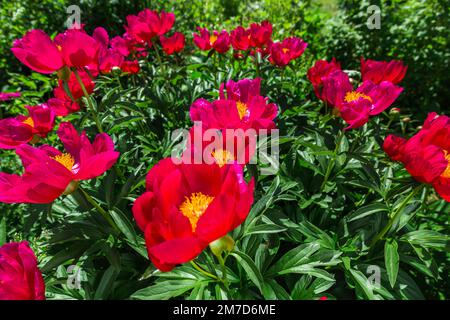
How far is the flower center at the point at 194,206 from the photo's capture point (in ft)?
2.27

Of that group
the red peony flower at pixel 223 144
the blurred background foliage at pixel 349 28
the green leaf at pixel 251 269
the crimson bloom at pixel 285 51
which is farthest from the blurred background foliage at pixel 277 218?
the blurred background foliage at pixel 349 28

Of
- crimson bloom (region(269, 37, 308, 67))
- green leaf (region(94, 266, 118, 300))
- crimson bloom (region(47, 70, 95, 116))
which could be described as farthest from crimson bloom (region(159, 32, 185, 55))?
green leaf (region(94, 266, 118, 300))

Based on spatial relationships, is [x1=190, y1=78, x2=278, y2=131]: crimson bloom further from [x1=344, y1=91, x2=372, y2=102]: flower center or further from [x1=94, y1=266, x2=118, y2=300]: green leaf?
[x1=94, y1=266, x2=118, y2=300]: green leaf

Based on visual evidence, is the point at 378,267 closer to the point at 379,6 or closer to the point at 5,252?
the point at 5,252

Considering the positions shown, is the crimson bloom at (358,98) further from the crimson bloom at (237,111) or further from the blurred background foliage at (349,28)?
the blurred background foliage at (349,28)

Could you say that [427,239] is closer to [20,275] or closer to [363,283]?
[363,283]

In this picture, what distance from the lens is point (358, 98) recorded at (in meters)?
1.08

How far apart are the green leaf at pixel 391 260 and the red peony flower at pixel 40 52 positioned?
1.08 meters

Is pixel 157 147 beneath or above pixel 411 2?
beneath

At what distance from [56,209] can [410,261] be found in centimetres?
121

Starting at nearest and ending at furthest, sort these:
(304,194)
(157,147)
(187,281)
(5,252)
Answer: (5,252), (187,281), (304,194), (157,147)

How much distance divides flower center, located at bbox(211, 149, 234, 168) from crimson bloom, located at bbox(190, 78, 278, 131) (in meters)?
0.06

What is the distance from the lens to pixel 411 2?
2.93 meters

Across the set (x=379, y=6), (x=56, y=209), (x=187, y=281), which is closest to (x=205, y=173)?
(x=187, y=281)
